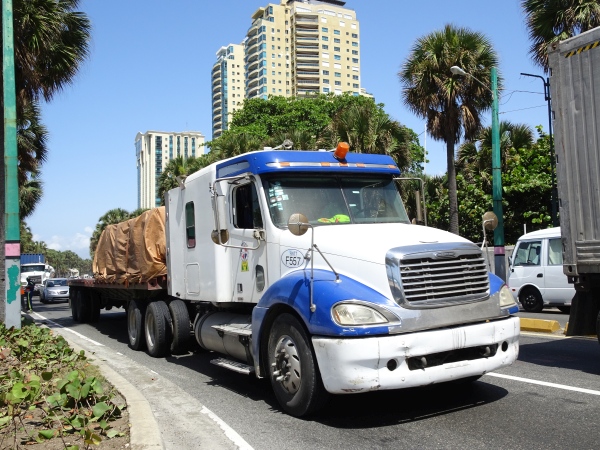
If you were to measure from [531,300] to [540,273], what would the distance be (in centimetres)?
87

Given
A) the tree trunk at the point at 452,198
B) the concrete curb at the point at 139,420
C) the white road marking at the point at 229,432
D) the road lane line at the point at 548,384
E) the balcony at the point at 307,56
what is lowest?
the white road marking at the point at 229,432

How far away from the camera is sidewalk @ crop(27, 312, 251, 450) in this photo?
17.5 feet

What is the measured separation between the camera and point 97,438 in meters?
4.92

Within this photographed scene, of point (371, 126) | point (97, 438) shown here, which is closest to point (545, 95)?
point (371, 126)

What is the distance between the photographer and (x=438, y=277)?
586 centimetres

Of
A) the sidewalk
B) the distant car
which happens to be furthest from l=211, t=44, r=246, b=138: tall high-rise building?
the sidewalk

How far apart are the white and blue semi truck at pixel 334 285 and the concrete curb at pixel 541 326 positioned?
579cm

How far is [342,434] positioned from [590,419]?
7.27 feet

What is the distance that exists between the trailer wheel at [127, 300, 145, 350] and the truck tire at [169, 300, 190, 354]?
4.44 ft

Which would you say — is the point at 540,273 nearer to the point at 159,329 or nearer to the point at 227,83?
the point at 159,329

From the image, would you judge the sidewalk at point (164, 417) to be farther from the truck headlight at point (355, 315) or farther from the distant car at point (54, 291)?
the distant car at point (54, 291)

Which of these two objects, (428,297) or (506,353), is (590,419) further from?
(428,297)

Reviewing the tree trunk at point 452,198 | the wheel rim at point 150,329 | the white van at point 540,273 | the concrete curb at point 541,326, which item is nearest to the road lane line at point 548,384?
the concrete curb at point 541,326

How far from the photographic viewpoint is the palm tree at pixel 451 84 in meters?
22.3
